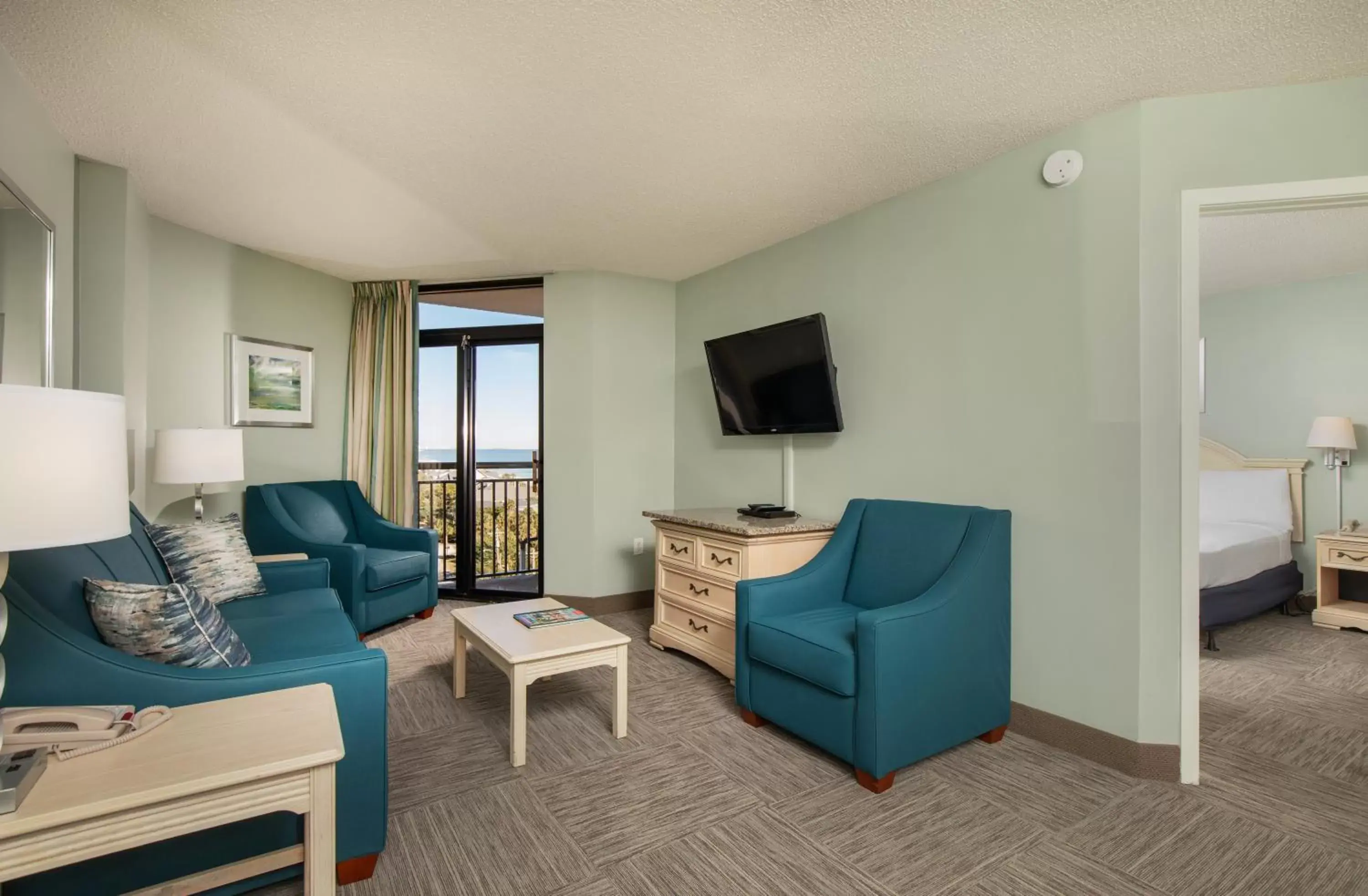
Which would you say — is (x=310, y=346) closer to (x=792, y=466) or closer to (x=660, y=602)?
(x=660, y=602)

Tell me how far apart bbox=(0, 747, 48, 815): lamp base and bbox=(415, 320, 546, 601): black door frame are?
12.3 feet

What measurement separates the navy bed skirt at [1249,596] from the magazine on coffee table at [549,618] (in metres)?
3.56

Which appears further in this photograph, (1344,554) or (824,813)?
(1344,554)

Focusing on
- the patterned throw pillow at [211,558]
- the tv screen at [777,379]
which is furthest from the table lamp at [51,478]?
the tv screen at [777,379]

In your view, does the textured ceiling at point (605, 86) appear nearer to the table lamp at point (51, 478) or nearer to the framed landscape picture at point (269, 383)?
the framed landscape picture at point (269, 383)

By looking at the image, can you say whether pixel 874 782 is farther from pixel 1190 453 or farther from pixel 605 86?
pixel 605 86

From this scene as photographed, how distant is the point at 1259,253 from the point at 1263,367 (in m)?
1.29

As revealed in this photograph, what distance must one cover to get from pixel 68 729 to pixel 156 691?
0.70ft

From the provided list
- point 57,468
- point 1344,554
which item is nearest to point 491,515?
point 57,468

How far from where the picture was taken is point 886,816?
6.89ft

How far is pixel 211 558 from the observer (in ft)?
9.80

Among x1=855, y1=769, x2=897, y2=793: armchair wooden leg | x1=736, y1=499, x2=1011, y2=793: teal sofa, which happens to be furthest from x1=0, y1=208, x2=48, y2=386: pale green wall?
x1=855, y1=769, x2=897, y2=793: armchair wooden leg

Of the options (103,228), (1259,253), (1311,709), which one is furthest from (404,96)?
(1259,253)

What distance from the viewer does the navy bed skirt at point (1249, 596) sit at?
12.6ft
